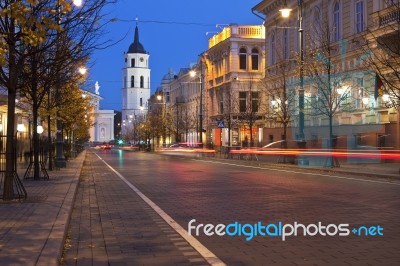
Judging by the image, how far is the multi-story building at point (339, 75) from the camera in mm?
31562

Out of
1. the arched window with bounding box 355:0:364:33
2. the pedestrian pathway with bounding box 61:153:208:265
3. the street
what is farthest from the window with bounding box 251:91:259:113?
the pedestrian pathway with bounding box 61:153:208:265

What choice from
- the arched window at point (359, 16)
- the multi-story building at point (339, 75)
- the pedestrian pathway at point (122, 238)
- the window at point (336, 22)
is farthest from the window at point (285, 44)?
the pedestrian pathway at point (122, 238)

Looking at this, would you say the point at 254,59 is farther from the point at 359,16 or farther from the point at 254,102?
the point at 359,16

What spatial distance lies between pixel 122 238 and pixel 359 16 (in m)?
31.3

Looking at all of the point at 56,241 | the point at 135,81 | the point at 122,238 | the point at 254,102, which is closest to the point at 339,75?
the point at 254,102

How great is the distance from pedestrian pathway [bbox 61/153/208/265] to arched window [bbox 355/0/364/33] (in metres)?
26.0

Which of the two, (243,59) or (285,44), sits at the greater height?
(243,59)

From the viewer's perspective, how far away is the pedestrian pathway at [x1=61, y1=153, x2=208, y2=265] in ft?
25.7

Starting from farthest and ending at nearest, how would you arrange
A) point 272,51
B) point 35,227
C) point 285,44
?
point 272,51 < point 285,44 < point 35,227

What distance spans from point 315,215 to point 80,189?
10483mm

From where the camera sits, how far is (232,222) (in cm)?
1104

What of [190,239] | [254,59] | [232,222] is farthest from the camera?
[254,59]

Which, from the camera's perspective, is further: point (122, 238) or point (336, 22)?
point (336, 22)

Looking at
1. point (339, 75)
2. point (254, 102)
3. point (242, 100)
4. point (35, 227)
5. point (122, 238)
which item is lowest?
point (122, 238)
